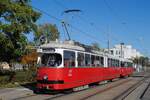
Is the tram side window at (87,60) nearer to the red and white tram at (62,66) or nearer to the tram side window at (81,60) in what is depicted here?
the red and white tram at (62,66)

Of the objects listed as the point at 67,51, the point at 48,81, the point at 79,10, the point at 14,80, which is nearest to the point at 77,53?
the point at 67,51

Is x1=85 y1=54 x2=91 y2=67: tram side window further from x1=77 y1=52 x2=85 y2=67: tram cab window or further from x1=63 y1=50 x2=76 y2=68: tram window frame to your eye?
x1=63 y1=50 x2=76 y2=68: tram window frame

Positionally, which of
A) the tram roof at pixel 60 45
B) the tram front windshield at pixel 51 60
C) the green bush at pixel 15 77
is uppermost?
the tram roof at pixel 60 45

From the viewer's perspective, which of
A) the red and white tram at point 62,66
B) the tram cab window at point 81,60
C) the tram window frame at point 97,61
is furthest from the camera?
the tram window frame at point 97,61

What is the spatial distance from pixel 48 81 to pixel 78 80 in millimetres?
3201

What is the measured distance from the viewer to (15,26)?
31.4 m

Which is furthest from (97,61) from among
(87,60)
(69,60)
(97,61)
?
(69,60)

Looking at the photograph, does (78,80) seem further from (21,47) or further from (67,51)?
(21,47)

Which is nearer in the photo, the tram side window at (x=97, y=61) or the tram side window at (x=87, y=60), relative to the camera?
the tram side window at (x=87, y=60)

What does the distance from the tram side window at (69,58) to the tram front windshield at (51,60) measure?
47 cm

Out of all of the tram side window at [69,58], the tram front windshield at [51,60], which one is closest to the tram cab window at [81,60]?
the tram side window at [69,58]

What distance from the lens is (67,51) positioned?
23.5 metres

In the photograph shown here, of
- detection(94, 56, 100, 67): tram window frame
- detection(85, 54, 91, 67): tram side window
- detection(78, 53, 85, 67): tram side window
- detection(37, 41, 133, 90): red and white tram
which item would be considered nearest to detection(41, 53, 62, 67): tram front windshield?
detection(37, 41, 133, 90): red and white tram

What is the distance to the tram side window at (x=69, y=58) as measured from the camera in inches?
914
